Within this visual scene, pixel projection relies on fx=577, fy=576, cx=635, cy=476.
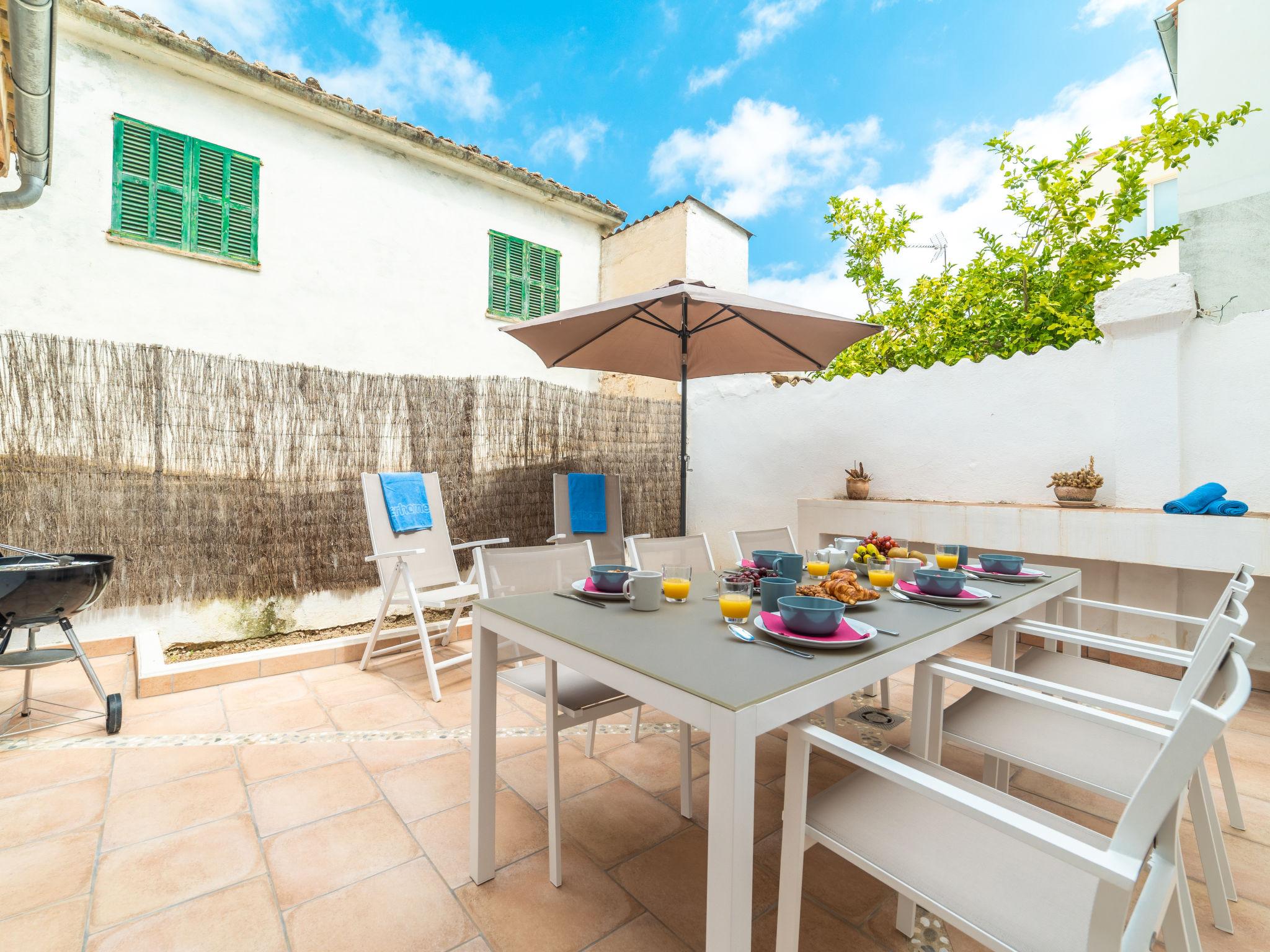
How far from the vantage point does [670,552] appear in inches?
108

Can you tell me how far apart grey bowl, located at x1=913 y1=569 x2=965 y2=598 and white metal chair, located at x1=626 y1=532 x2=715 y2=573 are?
0.81 meters

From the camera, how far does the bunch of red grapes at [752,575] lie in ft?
6.30

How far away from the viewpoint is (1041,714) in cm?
167

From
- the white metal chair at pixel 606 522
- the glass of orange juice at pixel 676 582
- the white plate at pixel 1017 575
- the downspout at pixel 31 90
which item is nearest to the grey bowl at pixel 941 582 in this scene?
the white plate at pixel 1017 575

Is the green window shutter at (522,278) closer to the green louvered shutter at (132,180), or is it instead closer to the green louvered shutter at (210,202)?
the green louvered shutter at (210,202)

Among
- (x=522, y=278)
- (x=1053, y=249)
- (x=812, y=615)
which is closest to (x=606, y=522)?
(x=522, y=278)

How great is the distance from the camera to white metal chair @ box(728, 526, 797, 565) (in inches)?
113

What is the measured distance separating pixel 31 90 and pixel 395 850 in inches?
152

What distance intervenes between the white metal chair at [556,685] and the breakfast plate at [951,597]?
0.84 meters

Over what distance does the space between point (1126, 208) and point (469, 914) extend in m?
5.83

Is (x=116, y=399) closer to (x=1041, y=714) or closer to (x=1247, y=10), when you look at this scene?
(x=1041, y=714)

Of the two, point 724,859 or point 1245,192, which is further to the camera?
point 1245,192

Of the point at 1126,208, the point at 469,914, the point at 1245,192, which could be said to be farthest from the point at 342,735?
the point at 1126,208

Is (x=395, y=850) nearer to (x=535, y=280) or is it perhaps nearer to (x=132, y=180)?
(x=132, y=180)
